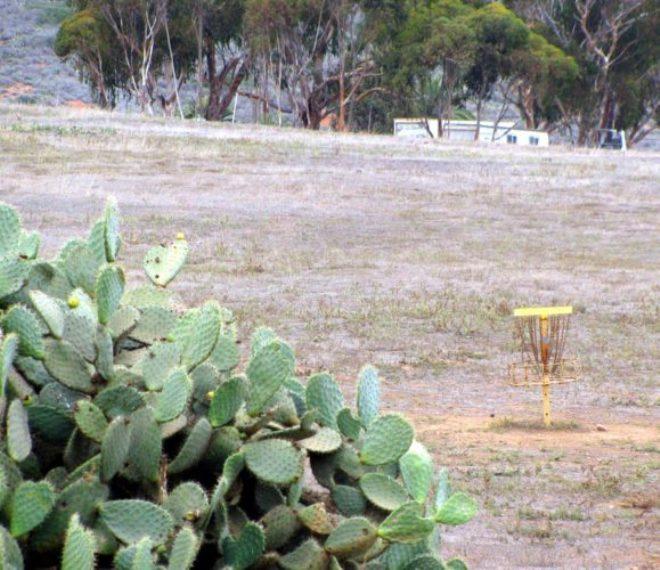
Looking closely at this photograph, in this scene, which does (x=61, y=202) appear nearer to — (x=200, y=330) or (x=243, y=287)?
(x=243, y=287)

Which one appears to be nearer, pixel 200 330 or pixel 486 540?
pixel 200 330

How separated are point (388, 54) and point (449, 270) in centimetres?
2969

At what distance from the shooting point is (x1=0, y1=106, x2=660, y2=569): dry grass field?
281 inches

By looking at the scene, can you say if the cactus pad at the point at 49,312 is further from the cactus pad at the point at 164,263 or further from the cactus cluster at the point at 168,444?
the cactus pad at the point at 164,263

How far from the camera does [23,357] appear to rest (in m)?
2.38

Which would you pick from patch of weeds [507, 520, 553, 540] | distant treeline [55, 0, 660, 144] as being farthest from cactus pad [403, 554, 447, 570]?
distant treeline [55, 0, 660, 144]

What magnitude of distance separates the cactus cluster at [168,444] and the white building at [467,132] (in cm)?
4058

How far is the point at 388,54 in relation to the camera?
4472 centimetres

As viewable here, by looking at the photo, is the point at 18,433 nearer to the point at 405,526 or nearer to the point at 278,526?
the point at 278,526

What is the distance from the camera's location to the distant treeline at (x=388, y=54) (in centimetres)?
4369

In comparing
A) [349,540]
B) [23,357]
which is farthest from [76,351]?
[349,540]

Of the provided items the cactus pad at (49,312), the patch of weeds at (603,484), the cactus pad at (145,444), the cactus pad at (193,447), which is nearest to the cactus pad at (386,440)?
the cactus pad at (193,447)

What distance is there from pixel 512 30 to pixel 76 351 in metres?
41.9

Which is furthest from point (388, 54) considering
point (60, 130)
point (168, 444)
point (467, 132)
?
point (168, 444)
